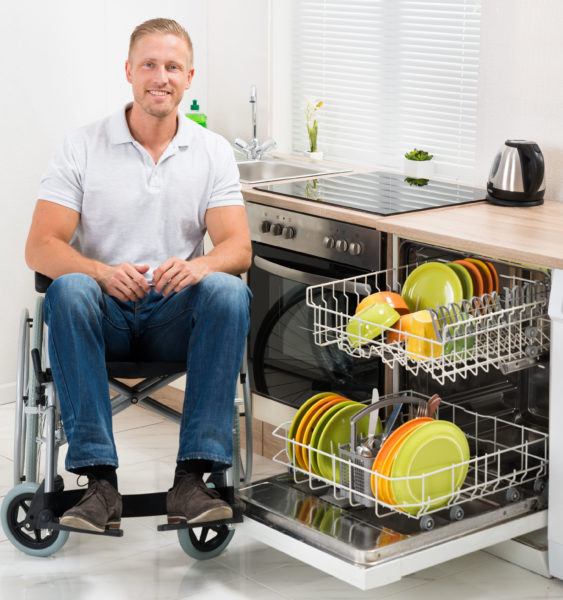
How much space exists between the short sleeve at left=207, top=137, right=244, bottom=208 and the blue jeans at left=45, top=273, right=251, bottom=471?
311 millimetres

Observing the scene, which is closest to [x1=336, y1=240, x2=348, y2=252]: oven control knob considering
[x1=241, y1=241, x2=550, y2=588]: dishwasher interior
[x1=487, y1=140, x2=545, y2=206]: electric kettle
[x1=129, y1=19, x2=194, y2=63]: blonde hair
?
[x1=241, y1=241, x2=550, y2=588]: dishwasher interior

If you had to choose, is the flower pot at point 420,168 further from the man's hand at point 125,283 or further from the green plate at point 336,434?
the man's hand at point 125,283

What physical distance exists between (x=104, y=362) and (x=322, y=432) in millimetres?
561

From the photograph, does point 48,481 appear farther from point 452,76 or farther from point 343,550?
point 452,76

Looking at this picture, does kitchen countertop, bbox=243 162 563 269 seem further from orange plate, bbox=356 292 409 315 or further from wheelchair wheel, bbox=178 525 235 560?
wheelchair wheel, bbox=178 525 235 560

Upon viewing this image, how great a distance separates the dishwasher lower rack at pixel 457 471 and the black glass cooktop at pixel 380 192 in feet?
1.75

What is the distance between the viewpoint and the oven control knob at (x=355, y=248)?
111 inches

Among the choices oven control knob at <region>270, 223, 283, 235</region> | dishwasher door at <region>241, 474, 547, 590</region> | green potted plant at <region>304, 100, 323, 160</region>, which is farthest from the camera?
green potted plant at <region>304, 100, 323, 160</region>

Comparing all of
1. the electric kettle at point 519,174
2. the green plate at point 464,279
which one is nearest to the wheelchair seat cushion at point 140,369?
the green plate at point 464,279

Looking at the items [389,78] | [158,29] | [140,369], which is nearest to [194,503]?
[140,369]

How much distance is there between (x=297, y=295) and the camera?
310cm

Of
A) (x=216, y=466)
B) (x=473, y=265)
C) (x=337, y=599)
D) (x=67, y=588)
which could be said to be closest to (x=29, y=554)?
(x=67, y=588)

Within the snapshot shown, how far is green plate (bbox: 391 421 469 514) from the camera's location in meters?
2.38

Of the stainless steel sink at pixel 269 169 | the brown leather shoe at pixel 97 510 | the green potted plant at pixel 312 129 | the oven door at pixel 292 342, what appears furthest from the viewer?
the green potted plant at pixel 312 129
